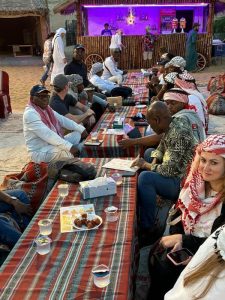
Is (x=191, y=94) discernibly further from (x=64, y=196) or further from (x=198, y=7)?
(x=198, y=7)

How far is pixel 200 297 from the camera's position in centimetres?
158

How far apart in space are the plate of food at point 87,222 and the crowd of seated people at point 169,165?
1.64 ft

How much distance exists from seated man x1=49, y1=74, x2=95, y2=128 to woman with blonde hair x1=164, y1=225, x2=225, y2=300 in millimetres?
3948

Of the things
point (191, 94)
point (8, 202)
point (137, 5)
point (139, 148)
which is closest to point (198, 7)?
point (137, 5)

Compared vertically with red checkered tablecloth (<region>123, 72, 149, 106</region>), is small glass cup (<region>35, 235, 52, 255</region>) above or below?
below

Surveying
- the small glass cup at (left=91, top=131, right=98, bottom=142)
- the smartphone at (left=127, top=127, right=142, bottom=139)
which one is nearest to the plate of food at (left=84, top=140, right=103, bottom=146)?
the small glass cup at (left=91, top=131, right=98, bottom=142)

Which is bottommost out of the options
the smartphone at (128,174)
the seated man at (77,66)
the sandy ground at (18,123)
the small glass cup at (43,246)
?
the sandy ground at (18,123)

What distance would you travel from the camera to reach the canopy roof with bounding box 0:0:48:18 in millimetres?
17719

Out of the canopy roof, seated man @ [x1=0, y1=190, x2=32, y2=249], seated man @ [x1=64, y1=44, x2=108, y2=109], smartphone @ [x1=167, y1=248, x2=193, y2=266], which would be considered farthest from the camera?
the canopy roof

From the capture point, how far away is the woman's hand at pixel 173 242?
2.62m

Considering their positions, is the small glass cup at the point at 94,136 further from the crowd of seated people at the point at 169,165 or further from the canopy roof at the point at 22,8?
the canopy roof at the point at 22,8

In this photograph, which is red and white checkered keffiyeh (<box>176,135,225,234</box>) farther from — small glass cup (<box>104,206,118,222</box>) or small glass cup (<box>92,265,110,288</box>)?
small glass cup (<box>92,265,110,288</box>)

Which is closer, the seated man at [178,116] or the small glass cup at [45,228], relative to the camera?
the small glass cup at [45,228]

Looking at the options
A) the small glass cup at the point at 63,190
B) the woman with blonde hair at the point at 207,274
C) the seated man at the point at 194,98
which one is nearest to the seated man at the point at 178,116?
the seated man at the point at 194,98
